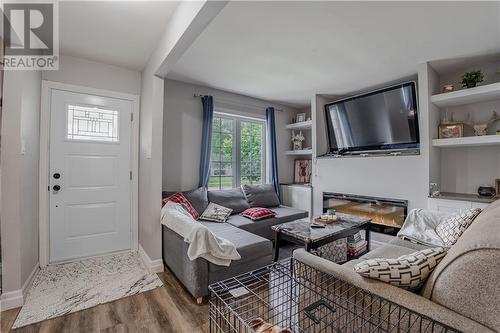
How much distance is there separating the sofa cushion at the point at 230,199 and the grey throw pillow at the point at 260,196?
130 millimetres

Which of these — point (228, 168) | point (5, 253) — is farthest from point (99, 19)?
point (228, 168)

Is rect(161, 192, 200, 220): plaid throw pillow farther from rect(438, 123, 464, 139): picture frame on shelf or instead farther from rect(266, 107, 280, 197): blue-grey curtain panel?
rect(438, 123, 464, 139): picture frame on shelf

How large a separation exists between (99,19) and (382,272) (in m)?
2.79

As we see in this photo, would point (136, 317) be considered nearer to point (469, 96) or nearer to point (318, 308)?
point (318, 308)

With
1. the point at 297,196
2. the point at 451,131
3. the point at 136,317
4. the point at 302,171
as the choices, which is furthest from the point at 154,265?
the point at 451,131

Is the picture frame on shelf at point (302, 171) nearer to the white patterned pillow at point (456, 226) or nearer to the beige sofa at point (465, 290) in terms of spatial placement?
the white patterned pillow at point (456, 226)

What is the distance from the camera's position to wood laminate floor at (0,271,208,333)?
65.4 inches

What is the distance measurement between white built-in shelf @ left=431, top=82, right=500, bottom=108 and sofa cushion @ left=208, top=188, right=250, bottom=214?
2878 millimetres

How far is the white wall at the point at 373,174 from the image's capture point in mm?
2961

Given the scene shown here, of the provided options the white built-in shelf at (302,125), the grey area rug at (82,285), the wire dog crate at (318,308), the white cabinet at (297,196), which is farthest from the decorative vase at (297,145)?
the wire dog crate at (318,308)

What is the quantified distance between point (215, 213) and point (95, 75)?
230 centimetres

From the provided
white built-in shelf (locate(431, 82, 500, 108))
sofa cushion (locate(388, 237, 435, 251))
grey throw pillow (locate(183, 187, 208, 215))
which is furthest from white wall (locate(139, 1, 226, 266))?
white built-in shelf (locate(431, 82, 500, 108))

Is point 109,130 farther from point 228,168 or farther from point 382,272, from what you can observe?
point 382,272

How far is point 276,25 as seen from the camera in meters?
2.07
